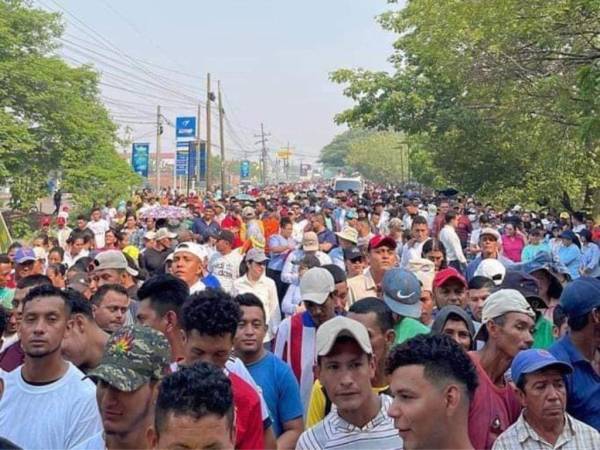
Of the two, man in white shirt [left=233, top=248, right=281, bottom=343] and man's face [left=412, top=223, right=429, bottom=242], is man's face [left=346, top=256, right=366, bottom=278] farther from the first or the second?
man's face [left=412, top=223, right=429, bottom=242]

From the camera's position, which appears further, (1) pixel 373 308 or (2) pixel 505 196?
(2) pixel 505 196

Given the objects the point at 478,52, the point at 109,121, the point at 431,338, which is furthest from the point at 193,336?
the point at 109,121

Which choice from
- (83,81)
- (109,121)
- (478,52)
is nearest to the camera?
(478,52)

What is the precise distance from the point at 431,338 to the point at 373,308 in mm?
1292

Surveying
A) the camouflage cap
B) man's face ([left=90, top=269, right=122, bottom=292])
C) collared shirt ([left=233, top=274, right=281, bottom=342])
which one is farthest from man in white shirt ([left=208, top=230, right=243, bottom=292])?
the camouflage cap

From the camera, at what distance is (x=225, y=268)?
31.3 feet

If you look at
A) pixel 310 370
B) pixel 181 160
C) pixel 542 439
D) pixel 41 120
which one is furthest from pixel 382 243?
pixel 181 160

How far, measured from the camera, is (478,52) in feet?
60.3

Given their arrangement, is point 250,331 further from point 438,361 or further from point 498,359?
point 438,361

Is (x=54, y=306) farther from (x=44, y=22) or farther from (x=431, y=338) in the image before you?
(x=44, y=22)

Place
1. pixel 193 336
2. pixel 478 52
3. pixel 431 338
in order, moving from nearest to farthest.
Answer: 1. pixel 431 338
2. pixel 193 336
3. pixel 478 52

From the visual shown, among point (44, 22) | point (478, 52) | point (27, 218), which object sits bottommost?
point (27, 218)

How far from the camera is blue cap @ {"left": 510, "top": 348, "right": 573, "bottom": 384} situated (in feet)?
13.1

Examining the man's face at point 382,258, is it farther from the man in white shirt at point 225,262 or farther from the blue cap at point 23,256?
the blue cap at point 23,256
